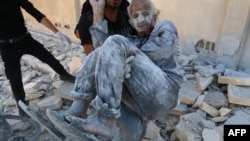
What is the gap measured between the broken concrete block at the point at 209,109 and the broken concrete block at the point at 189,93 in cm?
13

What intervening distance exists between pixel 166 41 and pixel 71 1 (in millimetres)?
3296

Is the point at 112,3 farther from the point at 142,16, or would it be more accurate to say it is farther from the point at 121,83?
the point at 121,83

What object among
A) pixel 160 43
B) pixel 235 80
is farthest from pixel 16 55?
pixel 235 80

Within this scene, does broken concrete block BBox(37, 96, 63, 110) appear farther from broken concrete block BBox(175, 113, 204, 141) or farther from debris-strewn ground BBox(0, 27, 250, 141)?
broken concrete block BBox(175, 113, 204, 141)

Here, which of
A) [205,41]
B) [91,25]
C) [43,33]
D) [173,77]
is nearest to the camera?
[173,77]

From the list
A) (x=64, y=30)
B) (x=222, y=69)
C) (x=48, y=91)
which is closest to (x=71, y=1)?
(x=64, y=30)

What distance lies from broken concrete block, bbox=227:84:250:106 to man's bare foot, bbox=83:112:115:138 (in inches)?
66.8

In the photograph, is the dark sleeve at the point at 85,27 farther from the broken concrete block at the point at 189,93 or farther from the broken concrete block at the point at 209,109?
the broken concrete block at the point at 209,109

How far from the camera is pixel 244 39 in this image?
13.0 ft

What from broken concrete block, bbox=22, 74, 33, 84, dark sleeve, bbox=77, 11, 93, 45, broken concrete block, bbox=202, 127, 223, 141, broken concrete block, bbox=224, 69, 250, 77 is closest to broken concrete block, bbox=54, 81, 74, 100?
broken concrete block, bbox=22, 74, 33, 84

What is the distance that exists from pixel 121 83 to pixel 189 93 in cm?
162

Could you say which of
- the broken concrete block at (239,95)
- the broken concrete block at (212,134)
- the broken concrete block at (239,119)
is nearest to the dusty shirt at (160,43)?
the broken concrete block at (212,134)

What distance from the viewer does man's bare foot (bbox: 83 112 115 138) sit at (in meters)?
2.18

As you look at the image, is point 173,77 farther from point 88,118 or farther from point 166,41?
point 88,118
